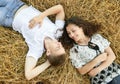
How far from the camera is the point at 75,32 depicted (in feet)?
7.93

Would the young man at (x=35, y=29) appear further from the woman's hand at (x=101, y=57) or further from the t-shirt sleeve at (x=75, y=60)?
the woman's hand at (x=101, y=57)

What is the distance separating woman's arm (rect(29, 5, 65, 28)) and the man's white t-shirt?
0.08 feet

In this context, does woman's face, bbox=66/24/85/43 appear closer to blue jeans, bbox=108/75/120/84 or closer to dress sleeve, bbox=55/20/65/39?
dress sleeve, bbox=55/20/65/39

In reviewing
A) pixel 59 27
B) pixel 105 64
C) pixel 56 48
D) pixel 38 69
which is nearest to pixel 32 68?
pixel 38 69

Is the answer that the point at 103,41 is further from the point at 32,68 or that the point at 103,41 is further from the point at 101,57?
the point at 32,68

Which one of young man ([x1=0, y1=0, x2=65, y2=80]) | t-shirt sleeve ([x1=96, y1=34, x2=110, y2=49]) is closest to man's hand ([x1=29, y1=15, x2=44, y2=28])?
young man ([x1=0, y1=0, x2=65, y2=80])

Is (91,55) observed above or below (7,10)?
below

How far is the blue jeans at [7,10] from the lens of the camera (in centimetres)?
250

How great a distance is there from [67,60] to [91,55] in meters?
0.14

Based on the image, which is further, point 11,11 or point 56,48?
point 11,11

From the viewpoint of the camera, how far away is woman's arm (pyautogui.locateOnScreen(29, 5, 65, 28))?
245cm

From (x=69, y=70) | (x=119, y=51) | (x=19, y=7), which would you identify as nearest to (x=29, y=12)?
(x=19, y=7)

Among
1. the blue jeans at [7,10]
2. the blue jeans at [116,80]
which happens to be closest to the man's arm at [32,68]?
→ the blue jeans at [7,10]

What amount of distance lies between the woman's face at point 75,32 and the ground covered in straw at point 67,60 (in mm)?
157
